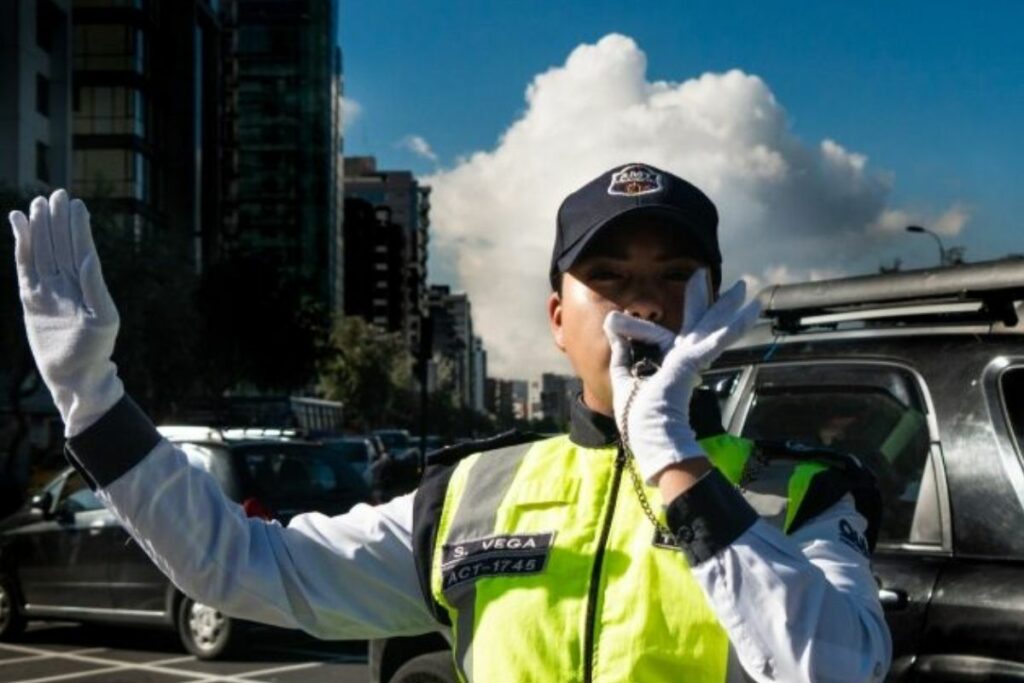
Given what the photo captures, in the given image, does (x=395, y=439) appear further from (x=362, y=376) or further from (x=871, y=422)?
(x=362, y=376)

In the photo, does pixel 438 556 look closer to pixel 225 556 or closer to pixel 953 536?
pixel 225 556

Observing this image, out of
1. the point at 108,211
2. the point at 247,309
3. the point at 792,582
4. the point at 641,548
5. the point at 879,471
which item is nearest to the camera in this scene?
the point at 792,582

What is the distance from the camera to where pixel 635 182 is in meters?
2.02

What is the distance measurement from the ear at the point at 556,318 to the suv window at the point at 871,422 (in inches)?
71.5

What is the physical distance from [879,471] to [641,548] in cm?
244

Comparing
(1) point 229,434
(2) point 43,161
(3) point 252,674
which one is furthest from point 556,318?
(2) point 43,161

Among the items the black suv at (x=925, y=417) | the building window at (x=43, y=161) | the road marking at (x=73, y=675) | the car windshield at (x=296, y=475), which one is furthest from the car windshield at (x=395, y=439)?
the black suv at (x=925, y=417)

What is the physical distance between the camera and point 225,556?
202cm

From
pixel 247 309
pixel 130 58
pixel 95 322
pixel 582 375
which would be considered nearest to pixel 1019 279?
pixel 582 375

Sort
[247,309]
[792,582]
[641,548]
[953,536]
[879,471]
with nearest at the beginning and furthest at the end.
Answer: [792,582] → [641,548] → [953,536] → [879,471] → [247,309]

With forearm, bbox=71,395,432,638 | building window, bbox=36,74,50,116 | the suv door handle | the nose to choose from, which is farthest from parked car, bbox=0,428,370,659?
building window, bbox=36,74,50,116

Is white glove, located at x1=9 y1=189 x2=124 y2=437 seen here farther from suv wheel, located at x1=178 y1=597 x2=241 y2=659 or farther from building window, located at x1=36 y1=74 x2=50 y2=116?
building window, located at x1=36 y1=74 x2=50 y2=116

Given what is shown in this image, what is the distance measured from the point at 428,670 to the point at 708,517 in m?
3.63

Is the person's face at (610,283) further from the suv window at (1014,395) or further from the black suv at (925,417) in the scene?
the suv window at (1014,395)
